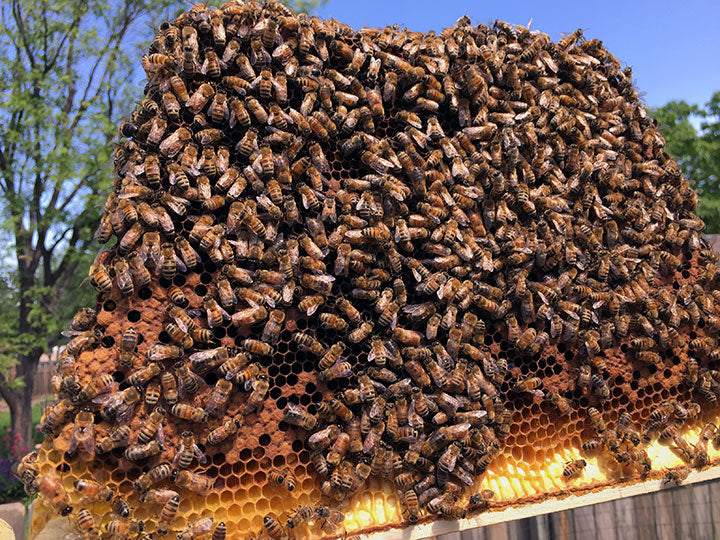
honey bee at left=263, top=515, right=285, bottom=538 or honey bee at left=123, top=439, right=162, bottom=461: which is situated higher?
honey bee at left=123, top=439, right=162, bottom=461

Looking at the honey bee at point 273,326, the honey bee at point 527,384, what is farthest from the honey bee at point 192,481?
the honey bee at point 527,384

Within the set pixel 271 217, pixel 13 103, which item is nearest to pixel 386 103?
pixel 271 217

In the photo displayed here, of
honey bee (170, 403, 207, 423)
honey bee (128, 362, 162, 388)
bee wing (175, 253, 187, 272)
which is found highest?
bee wing (175, 253, 187, 272)

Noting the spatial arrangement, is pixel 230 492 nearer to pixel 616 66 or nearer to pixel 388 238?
pixel 388 238

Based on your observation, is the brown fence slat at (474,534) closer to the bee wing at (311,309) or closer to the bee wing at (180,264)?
the bee wing at (311,309)

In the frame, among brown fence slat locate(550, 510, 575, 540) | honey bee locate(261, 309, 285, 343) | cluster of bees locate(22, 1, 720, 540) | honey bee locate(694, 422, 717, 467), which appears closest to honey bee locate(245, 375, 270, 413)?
cluster of bees locate(22, 1, 720, 540)

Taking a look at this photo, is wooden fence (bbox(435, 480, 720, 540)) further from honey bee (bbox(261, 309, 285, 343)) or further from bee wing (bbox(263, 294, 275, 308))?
bee wing (bbox(263, 294, 275, 308))

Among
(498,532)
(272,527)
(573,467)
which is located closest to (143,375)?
(272,527)
